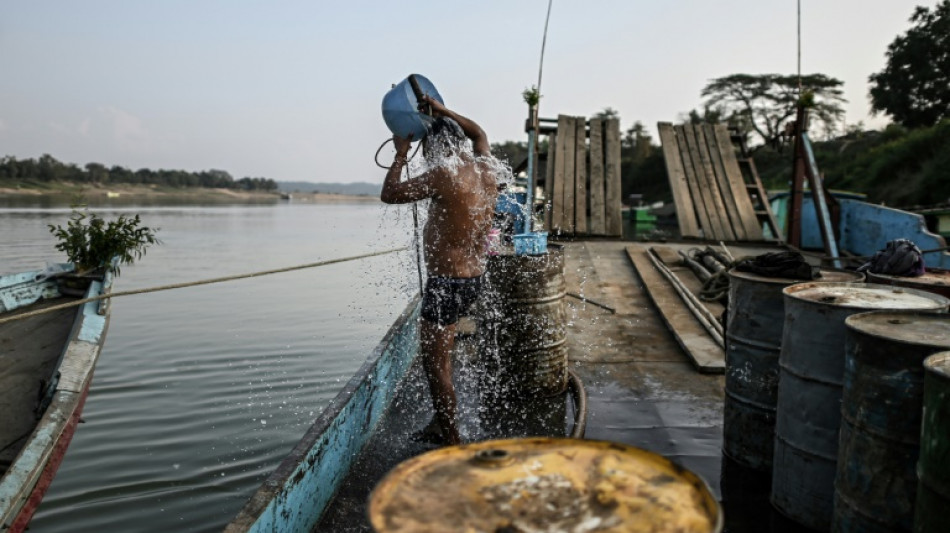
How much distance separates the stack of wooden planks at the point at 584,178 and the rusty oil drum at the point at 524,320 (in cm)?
635

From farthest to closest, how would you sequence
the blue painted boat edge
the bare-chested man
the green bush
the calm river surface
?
the green bush, the calm river surface, the bare-chested man, the blue painted boat edge

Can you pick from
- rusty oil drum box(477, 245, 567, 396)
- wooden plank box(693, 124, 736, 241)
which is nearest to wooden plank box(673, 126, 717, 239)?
wooden plank box(693, 124, 736, 241)

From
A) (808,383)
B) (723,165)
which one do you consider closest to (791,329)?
(808,383)

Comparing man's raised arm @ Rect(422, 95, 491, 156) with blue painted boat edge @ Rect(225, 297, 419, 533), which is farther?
man's raised arm @ Rect(422, 95, 491, 156)

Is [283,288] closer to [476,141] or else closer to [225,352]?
[225,352]

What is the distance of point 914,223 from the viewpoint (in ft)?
28.0

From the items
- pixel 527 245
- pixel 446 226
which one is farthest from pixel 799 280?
pixel 446 226

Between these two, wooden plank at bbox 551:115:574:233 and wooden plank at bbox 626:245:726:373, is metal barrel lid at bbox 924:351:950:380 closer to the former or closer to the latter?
wooden plank at bbox 626:245:726:373

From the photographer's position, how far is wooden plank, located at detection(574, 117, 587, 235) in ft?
38.4

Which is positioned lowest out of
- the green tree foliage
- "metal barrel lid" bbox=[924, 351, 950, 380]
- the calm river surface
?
the calm river surface

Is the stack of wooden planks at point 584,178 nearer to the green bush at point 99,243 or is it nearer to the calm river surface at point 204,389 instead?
the calm river surface at point 204,389

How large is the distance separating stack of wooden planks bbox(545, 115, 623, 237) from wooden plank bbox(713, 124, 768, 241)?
2031 mm

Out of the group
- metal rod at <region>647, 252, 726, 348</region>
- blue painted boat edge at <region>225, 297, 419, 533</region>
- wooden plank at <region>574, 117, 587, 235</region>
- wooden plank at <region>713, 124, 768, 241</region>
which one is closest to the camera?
blue painted boat edge at <region>225, 297, 419, 533</region>

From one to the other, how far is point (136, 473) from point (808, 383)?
534 centimetres
